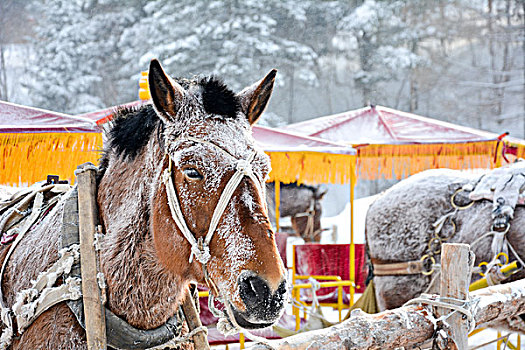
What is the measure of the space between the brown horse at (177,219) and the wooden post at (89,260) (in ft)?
0.13

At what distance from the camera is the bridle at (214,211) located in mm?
1384

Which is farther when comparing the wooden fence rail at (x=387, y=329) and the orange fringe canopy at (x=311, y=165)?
the orange fringe canopy at (x=311, y=165)

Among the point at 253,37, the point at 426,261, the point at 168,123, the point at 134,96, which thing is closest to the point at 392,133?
the point at 426,261

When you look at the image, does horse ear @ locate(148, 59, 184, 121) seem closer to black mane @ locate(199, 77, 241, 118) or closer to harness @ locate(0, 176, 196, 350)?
black mane @ locate(199, 77, 241, 118)

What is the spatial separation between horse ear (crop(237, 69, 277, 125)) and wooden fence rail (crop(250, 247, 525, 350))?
0.78 metres

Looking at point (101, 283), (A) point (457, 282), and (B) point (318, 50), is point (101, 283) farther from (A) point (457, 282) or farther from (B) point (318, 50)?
Result: (B) point (318, 50)

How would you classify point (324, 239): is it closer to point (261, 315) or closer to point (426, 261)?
point (426, 261)

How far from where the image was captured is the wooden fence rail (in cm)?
179

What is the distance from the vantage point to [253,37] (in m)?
A: 14.5

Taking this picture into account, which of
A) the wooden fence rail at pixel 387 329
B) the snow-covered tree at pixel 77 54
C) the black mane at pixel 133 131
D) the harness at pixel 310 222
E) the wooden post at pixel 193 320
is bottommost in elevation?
the harness at pixel 310 222

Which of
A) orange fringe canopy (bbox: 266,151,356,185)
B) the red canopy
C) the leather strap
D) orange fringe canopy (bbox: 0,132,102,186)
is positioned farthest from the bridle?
the red canopy

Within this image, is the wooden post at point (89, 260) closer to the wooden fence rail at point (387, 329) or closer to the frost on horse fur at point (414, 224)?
the wooden fence rail at point (387, 329)

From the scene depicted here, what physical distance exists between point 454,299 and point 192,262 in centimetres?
129

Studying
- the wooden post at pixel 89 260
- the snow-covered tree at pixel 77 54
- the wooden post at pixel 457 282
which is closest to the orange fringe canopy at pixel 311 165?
the wooden post at pixel 457 282
